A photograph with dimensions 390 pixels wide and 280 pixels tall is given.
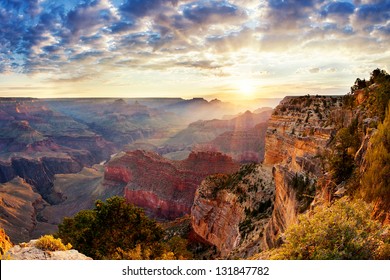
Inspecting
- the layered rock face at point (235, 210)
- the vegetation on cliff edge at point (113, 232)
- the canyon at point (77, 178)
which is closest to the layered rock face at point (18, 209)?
the canyon at point (77, 178)

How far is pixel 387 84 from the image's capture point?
14203 mm

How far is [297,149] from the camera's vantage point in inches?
935

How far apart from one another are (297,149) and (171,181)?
58522 mm

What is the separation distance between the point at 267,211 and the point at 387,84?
15714mm

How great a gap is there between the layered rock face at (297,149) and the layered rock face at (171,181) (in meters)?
44.7

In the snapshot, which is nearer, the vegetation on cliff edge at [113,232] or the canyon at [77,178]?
the vegetation on cliff edge at [113,232]

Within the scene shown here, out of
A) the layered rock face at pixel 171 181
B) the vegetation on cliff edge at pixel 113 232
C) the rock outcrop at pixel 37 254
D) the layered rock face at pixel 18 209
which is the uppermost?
the rock outcrop at pixel 37 254

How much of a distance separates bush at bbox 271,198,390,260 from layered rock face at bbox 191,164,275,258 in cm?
1473

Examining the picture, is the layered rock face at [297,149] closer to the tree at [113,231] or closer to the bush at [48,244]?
A: the tree at [113,231]

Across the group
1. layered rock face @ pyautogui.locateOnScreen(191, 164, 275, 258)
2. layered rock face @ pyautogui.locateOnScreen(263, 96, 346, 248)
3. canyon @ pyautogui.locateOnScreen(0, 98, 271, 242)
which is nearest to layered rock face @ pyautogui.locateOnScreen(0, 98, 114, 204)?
canyon @ pyautogui.locateOnScreen(0, 98, 271, 242)

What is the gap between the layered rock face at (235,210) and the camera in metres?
25.5

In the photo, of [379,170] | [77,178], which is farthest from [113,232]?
[77,178]

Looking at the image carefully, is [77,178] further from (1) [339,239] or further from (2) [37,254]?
(1) [339,239]

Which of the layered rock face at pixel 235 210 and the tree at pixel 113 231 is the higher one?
the tree at pixel 113 231
